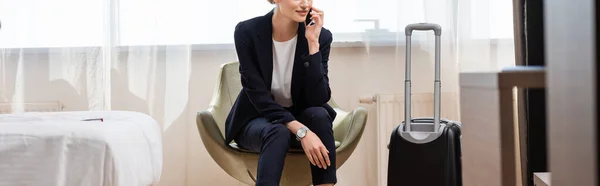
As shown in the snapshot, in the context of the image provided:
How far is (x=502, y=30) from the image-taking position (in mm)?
3094

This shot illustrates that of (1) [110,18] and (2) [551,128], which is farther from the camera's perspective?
(1) [110,18]

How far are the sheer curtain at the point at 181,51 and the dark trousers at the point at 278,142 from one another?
2.72 feet

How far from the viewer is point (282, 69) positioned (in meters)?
2.45

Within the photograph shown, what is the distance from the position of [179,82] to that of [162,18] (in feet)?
0.93

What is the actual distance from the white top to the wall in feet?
2.40

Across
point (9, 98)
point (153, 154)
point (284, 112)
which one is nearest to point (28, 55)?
point (9, 98)

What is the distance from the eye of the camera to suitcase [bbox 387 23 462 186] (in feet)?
7.64

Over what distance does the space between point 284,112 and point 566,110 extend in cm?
161

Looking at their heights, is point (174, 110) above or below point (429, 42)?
below

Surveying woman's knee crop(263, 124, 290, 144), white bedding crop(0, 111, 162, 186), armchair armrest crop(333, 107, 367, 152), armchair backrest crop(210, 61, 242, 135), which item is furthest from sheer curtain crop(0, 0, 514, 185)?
white bedding crop(0, 111, 162, 186)

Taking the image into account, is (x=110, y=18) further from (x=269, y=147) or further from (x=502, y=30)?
(x=502, y=30)

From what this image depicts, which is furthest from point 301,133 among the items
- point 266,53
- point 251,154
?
point 266,53

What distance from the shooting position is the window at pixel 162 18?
10.0ft

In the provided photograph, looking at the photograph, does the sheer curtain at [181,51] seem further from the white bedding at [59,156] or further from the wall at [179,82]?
the white bedding at [59,156]
